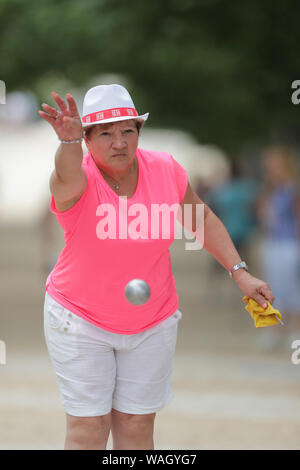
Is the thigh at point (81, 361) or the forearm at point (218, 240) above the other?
the forearm at point (218, 240)

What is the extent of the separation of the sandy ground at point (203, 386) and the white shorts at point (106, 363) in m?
1.73

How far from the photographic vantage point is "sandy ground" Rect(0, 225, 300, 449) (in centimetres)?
566

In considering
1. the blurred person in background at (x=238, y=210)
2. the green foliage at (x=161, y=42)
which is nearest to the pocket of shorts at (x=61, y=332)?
the green foliage at (x=161, y=42)

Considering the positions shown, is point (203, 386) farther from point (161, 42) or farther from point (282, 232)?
point (161, 42)

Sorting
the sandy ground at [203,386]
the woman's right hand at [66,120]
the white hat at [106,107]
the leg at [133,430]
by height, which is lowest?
the sandy ground at [203,386]

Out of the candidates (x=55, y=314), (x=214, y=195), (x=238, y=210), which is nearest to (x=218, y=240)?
(x=55, y=314)

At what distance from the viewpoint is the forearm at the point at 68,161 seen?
324cm

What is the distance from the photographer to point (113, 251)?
3471 mm

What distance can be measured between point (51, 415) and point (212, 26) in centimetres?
479

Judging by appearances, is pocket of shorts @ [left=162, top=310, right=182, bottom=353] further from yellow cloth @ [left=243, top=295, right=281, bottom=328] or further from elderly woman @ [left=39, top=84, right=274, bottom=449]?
yellow cloth @ [left=243, top=295, right=281, bottom=328]

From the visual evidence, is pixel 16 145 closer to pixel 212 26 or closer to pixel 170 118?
pixel 170 118

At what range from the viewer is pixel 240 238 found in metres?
11.0

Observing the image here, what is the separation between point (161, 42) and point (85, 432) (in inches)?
243

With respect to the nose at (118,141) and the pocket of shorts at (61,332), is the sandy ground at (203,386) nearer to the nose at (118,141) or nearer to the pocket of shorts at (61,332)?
the pocket of shorts at (61,332)
